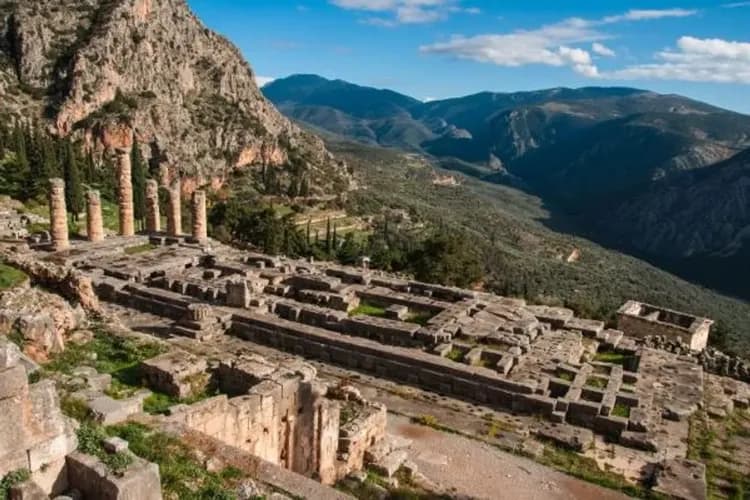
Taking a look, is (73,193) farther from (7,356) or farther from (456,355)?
(7,356)

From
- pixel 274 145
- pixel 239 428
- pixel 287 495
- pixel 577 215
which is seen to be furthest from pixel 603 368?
pixel 577 215

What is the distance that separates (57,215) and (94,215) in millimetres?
2440

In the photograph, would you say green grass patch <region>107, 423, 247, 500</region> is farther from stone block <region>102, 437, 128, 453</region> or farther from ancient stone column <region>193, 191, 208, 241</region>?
ancient stone column <region>193, 191, 208, 241</region>

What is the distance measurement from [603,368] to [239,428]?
13.8m

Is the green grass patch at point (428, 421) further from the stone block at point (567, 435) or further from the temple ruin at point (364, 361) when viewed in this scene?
the stone block at point (567, 435)

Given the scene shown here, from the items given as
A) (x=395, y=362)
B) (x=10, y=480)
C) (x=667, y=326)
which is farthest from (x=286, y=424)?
(x=667, y=326)

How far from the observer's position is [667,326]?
26750 mm

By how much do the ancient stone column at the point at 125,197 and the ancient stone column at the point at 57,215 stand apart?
4253 millimetres

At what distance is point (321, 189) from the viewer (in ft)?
318

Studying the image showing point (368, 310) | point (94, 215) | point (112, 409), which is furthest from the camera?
point (94, 215)

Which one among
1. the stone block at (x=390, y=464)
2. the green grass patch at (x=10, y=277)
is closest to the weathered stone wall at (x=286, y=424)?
the stone block at (x=390, y=464)

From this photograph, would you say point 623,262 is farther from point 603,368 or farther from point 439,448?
point 439,448

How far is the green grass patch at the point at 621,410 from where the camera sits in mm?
17531

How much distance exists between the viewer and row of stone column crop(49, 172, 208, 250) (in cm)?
3200
